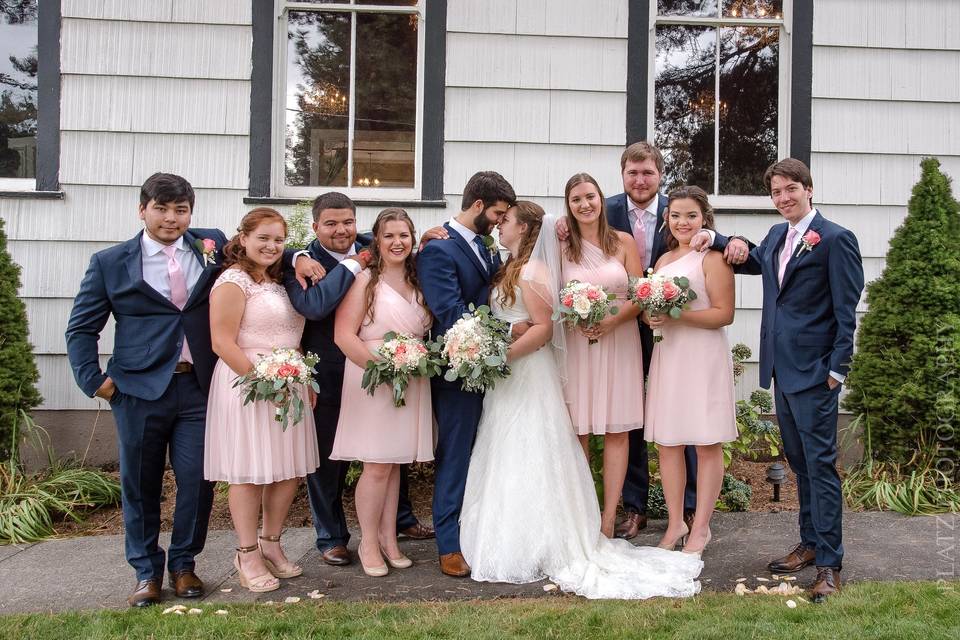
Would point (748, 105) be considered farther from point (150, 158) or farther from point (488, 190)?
point (150, 158)

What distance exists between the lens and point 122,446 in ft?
13.1

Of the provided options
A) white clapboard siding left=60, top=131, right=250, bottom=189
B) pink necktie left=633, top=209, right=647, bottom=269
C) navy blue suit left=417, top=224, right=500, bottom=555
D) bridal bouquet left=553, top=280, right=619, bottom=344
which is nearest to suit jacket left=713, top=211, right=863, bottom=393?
bridal bouquet left=553, top=280, right=619, bottom=344

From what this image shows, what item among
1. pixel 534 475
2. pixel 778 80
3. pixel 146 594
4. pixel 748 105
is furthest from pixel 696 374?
pixel 778 80

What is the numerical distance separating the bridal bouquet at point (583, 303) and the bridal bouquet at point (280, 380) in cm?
135

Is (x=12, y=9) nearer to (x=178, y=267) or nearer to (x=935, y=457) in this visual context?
(x=178, y=267)

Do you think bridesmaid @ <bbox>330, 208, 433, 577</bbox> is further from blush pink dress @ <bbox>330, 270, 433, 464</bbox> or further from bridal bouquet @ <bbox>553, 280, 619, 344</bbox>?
bridal bouquet @ <bbox>553, 280, 619, 344</bbox>

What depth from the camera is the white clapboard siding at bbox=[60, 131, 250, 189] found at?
6.35m

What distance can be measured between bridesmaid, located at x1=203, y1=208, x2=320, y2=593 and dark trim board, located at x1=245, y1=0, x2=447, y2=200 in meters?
2.47

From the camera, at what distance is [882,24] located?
6.62m

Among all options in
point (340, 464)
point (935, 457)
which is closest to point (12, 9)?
point (340, 464)

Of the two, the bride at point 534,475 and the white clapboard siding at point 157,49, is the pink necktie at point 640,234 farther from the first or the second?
the white clapboard siding at point 157,49

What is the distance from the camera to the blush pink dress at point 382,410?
4195 mm

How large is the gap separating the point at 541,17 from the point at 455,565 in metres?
4.48

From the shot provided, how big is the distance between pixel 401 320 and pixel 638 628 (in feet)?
6.27
